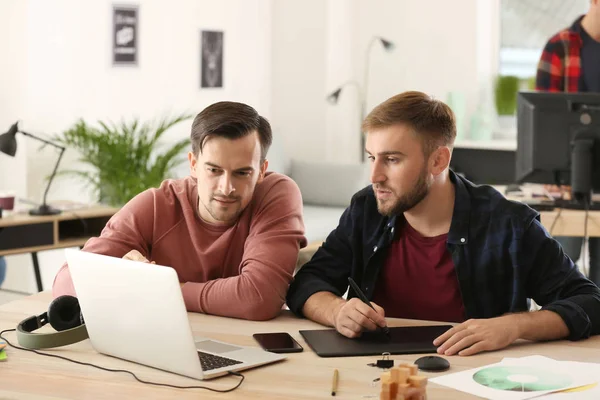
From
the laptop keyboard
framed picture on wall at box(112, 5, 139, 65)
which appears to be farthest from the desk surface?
the laptop keyboard

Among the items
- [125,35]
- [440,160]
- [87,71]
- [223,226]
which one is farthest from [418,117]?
[125,35]

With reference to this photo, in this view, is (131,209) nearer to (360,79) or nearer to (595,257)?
(595,257)

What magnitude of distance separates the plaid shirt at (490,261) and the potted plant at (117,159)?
2.51 m

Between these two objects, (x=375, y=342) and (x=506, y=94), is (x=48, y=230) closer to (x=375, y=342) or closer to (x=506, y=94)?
(x=375, y=342)

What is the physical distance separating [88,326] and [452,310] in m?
0.89

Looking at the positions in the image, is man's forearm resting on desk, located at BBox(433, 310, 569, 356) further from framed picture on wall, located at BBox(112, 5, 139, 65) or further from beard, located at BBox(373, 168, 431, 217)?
framed picture on wall, located at BBox(112, 5, 139, 65)

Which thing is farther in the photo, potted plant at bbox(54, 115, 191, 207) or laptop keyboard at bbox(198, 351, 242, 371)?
potted plant at bbox(54, 115, 191, 207)

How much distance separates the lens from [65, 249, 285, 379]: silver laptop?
172cm

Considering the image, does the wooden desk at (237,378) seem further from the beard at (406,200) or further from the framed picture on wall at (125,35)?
the framed picture on wall at (125,35)

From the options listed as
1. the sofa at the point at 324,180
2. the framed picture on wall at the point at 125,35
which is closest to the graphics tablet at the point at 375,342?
the framed picture on wall at the point at 125,35

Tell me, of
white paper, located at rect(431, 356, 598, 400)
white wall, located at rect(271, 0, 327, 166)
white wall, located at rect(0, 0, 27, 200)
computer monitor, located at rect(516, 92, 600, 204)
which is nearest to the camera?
white paper, located at rect(431, 356, 598, 400)

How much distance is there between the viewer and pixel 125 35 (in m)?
5.27

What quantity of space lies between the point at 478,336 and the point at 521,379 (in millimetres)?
211

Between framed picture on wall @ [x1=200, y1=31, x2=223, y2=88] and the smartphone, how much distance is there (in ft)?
13.5
